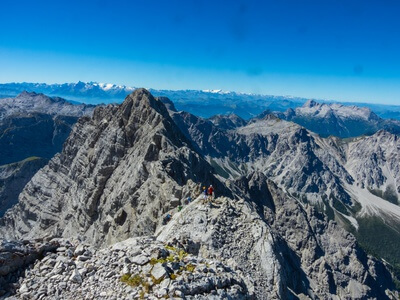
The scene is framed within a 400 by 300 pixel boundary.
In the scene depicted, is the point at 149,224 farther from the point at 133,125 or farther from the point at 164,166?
the point at 133,125

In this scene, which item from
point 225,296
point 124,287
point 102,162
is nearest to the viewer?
point 124,287

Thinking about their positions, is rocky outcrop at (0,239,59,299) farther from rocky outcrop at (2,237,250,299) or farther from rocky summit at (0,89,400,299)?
rocky outcrop at (2,237,250,299)

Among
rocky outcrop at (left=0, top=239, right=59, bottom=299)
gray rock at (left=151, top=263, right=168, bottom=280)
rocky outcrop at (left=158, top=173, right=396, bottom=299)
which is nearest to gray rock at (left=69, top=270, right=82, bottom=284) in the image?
rocky outcrop at (left=0, top=239, right=59, bottom=299)

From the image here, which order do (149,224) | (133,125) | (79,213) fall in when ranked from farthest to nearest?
1. (133,125)
2. (79,213)
3. (149,224)

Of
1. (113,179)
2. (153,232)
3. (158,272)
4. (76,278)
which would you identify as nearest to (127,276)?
(158,272)

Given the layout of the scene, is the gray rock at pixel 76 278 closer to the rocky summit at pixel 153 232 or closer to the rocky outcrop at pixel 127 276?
the rocky outcrop at pixel 127 276

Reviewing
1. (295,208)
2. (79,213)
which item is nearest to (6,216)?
(79,213)

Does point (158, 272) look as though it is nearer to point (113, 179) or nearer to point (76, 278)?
point (76, 278)
